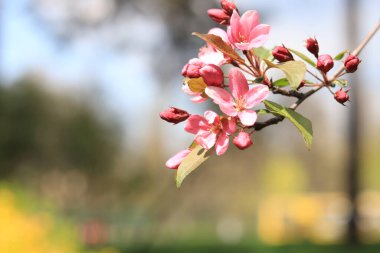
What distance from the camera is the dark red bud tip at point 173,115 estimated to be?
1077 mm

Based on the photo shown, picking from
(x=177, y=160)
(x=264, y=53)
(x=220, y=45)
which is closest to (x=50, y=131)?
(x=264, y=53)

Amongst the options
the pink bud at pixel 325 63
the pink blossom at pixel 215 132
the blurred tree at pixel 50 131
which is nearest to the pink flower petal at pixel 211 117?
the pink blossom at pixel 215 132

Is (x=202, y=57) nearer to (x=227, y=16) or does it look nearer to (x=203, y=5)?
(x=227, y=16)

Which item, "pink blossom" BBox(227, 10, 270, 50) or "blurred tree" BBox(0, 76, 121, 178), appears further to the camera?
"blurred tree" BBox(0, 76, 121, 178)

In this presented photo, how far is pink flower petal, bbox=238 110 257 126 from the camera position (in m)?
1.03

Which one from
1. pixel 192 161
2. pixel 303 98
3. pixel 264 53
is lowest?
pixel 192 161

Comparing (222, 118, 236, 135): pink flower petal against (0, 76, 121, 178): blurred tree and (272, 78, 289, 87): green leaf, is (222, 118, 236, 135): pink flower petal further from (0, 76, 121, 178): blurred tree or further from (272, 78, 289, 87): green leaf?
(0, 76, 121, 178): blurred tree

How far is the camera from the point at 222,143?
105 cm

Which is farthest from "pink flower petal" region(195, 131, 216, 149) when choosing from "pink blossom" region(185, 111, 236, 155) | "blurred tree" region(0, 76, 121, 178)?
"blurred tree" region(0, 76, 121, 178)

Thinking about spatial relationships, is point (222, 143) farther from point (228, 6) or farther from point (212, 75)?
point (228, 6)

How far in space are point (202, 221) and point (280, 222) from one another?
8.79 meters

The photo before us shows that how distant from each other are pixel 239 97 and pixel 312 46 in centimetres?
19

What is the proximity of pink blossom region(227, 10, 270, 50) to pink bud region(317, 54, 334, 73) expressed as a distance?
0.35ft

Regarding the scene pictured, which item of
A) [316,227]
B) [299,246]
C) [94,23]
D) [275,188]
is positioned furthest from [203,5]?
[275,188]
